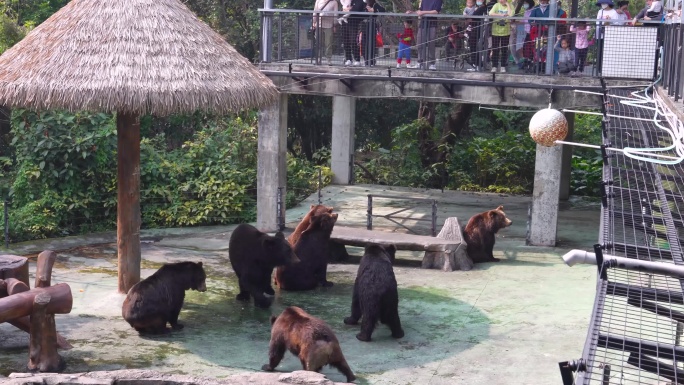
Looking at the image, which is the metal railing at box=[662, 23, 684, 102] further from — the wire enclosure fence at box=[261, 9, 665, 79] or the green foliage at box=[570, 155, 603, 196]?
the green foliage at box=[570, 155, 603, 196]

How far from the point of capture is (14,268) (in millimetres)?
10539

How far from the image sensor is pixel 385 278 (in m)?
10.5

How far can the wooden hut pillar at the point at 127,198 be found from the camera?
12047mm

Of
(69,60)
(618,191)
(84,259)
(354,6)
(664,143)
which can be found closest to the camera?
(618,191)

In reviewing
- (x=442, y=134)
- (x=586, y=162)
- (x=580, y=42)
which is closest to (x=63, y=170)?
(x=580, y=42)

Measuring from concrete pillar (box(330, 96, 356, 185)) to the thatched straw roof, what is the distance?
8.40m

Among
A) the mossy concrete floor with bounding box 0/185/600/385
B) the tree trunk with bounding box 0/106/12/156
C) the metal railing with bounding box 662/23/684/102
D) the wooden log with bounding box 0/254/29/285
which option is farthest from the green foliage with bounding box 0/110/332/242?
the metal railing with bounding box 662/23/684/102

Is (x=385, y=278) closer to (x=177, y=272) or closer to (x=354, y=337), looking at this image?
(x=354, y=337)

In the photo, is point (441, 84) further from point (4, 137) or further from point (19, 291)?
point (4, 137)

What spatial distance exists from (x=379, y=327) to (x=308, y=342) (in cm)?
251

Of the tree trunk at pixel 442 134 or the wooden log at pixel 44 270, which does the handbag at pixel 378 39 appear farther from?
the wooden log at pixel 44 270

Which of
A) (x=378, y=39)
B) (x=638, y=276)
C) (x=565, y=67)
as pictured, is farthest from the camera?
(x=378, y=39)

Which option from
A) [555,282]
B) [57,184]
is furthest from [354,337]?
[57,184]

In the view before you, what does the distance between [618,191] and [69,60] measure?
7173mm
